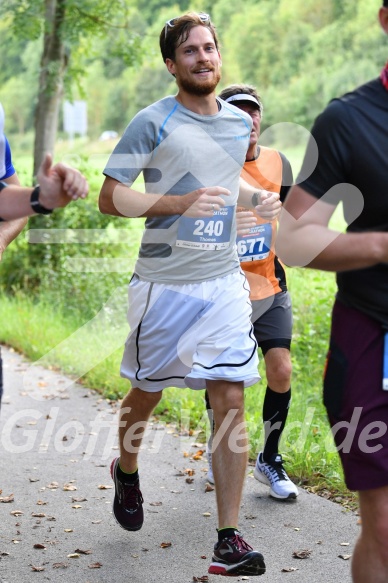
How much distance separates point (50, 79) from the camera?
11984 mm

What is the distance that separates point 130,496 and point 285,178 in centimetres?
188

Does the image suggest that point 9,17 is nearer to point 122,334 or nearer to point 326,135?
point 122,334

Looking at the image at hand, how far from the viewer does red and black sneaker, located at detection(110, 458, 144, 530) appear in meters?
4.78

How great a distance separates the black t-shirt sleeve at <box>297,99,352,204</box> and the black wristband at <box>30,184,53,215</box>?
0.92 meters

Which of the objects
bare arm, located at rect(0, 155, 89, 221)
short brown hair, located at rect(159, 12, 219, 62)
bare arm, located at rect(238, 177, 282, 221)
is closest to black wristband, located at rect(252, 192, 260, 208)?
bare arm, located at rect(238, 177, 282, 221)

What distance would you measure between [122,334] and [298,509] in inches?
179

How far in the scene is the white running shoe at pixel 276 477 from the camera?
17.2 feet

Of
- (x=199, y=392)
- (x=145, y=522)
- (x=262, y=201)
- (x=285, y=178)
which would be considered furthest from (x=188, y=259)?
(x=199, y=392)

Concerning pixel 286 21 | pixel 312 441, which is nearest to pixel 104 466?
pixel 312 441

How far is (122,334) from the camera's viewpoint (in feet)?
31.0

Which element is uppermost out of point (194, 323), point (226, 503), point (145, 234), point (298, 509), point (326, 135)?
point (326, 135)

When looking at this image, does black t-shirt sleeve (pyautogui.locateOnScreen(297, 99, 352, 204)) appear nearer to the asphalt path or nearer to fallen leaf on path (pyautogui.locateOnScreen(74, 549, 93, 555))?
the asphalt path

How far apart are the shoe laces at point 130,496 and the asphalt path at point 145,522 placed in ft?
0.53

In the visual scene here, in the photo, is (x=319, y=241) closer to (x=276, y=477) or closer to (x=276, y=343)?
(x=276, y=343)
